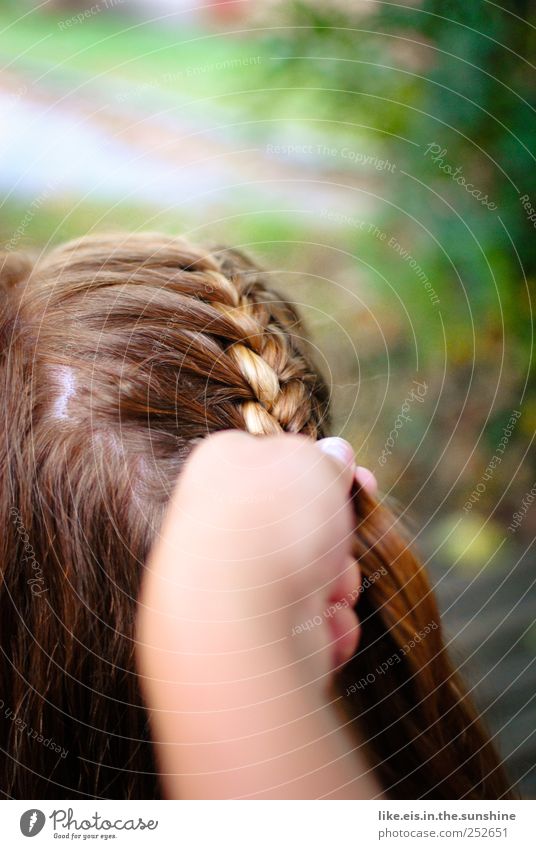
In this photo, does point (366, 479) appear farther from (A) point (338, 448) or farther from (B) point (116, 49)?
(B) point (116, 49)

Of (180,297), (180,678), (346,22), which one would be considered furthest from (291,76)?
(180,678)

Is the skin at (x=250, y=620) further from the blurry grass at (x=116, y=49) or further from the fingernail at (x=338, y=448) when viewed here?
the blurry grass at (x=116, y=49)

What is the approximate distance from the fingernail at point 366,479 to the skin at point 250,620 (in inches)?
0.6

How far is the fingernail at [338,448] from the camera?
50 centimetres

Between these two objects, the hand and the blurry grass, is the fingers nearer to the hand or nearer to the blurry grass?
the hand

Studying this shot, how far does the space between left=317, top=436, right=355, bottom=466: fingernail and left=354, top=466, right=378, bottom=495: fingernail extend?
11mm

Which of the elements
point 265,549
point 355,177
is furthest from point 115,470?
point 355,177

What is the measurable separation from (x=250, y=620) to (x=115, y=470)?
0.12 meters

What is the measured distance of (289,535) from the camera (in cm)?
49

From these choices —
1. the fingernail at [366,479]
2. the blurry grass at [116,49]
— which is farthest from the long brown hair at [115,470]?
the blurry grass at [116,49]

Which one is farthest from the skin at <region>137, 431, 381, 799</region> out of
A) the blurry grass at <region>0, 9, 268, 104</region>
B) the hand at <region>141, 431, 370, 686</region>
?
the blurry grass at <region>0, 9, 268, 104</region>

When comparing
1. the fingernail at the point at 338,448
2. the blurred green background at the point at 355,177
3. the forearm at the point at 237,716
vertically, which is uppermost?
the blurred green background at the point at 355,177

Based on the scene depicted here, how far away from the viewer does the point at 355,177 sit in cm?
56

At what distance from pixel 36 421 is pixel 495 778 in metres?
0.44
